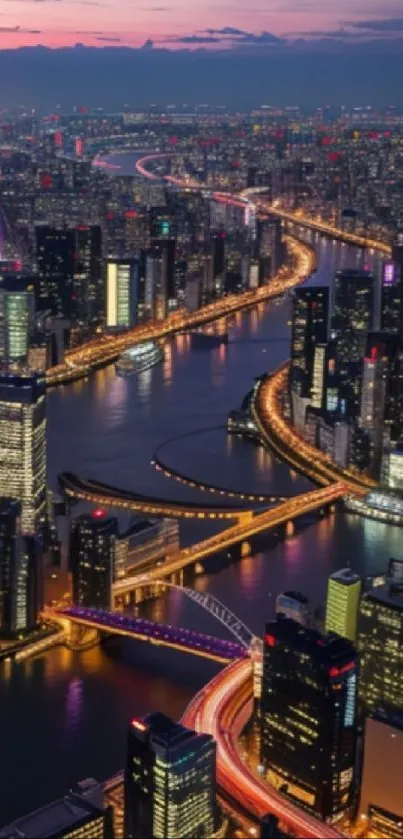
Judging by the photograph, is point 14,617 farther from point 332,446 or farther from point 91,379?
point 91,379

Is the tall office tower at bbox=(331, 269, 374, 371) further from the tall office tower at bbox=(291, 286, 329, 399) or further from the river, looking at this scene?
the river

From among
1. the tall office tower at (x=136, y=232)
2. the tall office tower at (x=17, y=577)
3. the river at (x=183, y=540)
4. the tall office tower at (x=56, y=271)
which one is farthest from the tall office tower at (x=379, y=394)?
the tall office tower at (x=136, y=232)

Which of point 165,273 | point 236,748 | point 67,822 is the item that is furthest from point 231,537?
point 165,273

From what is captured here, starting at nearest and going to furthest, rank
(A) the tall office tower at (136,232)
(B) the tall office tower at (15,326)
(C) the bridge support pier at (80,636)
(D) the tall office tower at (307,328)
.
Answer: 1. (C) the bridge support pier at (80,636)
2. (D) the tall office tower at (307,328)
3. (B) the tall office tower at (15,326)
4. (A) the tall office tower at (136,232)

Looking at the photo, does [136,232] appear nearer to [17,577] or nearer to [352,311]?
[352,311]

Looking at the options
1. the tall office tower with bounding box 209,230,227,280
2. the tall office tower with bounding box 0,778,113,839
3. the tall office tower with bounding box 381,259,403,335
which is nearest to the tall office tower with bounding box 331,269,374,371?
the tall office tower with bounding box 381,259,403,335

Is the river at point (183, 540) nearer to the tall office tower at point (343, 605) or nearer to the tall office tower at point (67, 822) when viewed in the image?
the tall office tower at point (343, 605)

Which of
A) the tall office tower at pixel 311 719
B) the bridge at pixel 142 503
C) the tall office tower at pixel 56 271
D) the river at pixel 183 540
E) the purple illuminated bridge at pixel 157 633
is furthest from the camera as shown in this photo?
the tall office tower at pixel 56 271
